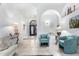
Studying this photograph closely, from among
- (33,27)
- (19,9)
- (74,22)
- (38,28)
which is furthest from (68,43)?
(19,9)

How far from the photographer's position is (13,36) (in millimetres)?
3223

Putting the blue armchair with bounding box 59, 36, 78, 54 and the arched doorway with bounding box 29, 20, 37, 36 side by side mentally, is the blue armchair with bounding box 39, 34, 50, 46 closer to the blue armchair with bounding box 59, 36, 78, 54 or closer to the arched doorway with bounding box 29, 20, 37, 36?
the arched doorway with bounding box 29, 20, 37, 36

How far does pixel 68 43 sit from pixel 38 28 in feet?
2.49

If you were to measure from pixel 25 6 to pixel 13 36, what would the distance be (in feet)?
2.43

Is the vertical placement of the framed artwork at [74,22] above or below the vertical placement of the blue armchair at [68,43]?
above

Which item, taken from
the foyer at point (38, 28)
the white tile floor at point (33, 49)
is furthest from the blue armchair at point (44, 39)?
the white tile floor at point (33, 49)

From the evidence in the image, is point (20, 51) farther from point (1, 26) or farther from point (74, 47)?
point (74, 47)

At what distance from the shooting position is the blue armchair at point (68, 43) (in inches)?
123

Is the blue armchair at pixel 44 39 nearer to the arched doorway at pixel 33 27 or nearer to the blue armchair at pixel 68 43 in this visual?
the arched doorway at pixel 33 27

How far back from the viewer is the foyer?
3.18 m

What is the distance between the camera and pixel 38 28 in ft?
10.7

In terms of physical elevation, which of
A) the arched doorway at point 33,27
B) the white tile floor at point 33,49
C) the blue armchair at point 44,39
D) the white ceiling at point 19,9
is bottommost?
the white tile floor at point 33,49

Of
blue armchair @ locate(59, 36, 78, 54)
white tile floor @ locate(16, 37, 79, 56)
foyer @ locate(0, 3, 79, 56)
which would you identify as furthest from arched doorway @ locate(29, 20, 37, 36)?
blue armchair @ locate(59, 36, 78, 54)

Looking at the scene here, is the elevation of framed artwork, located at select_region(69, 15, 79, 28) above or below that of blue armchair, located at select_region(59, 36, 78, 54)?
above
